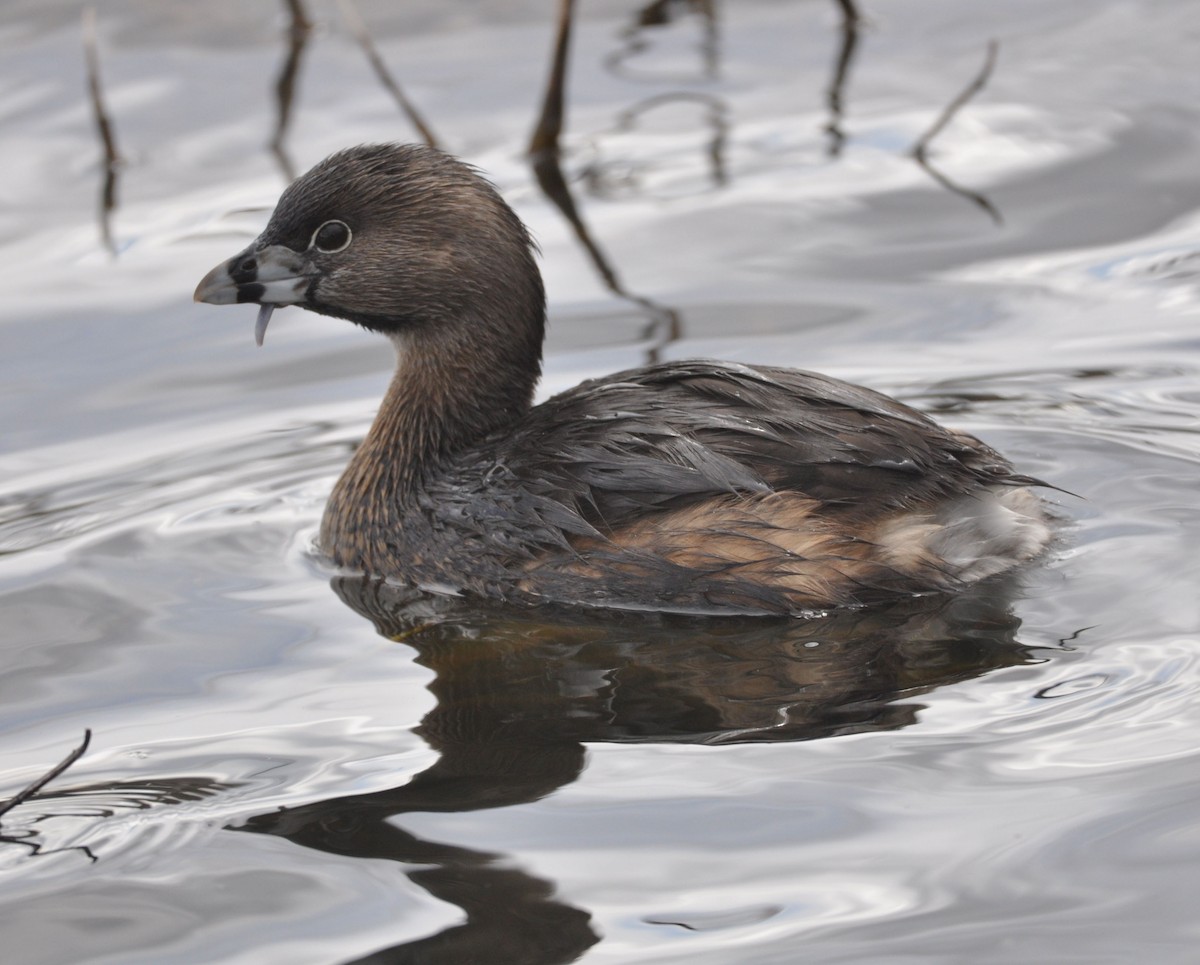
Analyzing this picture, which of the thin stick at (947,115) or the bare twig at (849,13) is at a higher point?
the bare twig at (849,13)

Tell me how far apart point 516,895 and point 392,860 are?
31 centimetres

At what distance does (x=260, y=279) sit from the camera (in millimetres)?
5621

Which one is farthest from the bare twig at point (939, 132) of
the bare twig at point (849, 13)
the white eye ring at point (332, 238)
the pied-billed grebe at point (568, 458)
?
the white eye ring at point (332, 238)

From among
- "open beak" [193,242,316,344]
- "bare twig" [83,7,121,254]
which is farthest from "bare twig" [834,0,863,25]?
"open beak" [193,242,316,344]

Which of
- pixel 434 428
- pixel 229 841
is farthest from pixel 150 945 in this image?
pixel 434 428

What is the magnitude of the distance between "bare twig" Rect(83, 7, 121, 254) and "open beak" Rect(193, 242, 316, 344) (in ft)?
9.74

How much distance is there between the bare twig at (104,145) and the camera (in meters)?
8.52

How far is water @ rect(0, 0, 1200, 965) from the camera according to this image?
3.75 meters

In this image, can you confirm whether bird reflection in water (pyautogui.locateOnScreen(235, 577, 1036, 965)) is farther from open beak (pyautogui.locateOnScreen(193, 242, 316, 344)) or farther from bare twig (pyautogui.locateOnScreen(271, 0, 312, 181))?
bare twig (pyautogui.locateOnScreen(271, 0, 312, 181))

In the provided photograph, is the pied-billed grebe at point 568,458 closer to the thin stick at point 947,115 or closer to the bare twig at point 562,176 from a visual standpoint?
the bare twig at point 562,176

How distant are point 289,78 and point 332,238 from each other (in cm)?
498

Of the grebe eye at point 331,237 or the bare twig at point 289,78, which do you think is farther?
the bare twig at point 289,78

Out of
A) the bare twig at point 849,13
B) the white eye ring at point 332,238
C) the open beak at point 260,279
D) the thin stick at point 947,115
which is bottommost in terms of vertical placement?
the open beak at point 260,279

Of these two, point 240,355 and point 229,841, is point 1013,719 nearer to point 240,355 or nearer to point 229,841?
point 229,841
